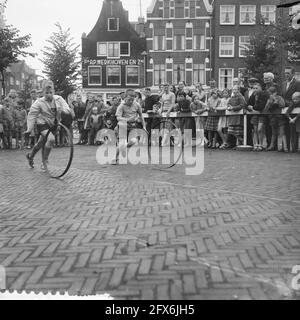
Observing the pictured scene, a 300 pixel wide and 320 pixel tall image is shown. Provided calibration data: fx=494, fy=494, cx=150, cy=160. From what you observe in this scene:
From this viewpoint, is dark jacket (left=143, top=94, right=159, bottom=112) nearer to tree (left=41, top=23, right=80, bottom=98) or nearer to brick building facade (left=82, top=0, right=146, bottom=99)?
tree (left=41, top=23, right=80, bottom=98)

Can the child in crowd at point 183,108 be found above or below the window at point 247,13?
below

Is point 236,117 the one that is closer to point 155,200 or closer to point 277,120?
point 277,120

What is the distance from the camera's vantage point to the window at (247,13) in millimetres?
48500

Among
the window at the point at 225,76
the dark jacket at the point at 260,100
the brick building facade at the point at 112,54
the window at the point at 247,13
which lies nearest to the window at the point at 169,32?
the brick building facade at the point at 112,54

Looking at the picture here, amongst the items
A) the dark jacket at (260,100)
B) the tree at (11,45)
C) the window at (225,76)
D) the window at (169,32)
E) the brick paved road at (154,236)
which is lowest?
the brick paved road at (154,236)

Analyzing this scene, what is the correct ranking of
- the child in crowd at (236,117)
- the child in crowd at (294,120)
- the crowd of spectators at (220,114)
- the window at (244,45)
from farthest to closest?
the window at (244,45), the child in crowd at (236,117), the crowd of spectators at (220,114), the child in crowd at (294,120)

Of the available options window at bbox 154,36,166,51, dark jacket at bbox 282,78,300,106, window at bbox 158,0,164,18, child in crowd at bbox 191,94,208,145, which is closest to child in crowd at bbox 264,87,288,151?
dark jacket at bbox 282,78,300,106

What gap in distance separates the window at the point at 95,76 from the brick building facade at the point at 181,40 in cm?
554

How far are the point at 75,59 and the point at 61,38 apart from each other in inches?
60.8

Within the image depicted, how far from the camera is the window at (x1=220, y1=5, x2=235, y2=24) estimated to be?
1917 inches

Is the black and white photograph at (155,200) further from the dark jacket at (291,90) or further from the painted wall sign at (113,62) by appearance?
the painted wall sign at (113,62)

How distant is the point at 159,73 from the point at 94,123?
109ft

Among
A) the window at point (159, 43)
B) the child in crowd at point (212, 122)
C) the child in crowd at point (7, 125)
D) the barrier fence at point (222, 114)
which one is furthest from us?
the window at point (159, 43)
